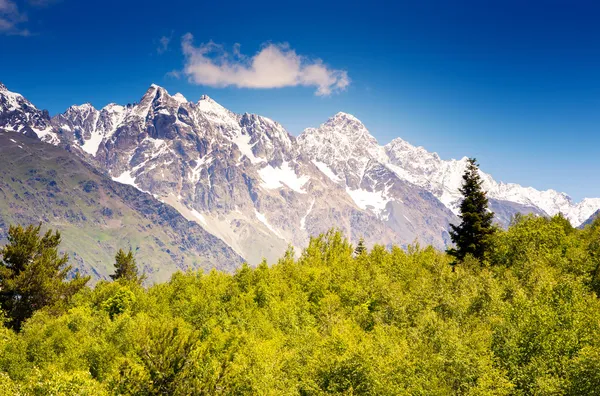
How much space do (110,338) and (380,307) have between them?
140ft

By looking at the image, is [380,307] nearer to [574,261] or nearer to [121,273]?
[574,261]

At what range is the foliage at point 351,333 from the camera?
127 ft

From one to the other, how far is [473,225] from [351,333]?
4164 centimetres

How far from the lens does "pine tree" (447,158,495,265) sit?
81.3m

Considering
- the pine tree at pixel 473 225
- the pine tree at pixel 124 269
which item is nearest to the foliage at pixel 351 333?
the pine tree at pixel 473 225

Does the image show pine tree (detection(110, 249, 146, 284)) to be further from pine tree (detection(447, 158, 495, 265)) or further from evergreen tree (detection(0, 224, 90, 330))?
pine tree (detection(447, 158, 495, 265))

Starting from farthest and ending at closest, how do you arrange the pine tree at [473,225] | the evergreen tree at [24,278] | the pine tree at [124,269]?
the pine tree at [124,269] → the evergreen tree at [24,278] → the pine tree at [473,225]

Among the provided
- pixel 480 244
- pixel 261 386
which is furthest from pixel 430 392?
pixel 480 244

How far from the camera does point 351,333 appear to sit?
51844 millimetres

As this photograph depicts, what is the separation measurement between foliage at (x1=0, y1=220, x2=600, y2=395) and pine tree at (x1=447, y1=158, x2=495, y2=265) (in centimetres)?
232

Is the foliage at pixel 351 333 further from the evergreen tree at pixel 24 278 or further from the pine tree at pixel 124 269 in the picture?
the pine tree at pixel 124 269

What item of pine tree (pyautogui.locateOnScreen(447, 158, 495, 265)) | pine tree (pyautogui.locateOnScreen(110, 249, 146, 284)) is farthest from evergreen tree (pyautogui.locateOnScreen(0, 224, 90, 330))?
pine tree (pyautogui.locateOnScreen(447, 158, 495, 265))

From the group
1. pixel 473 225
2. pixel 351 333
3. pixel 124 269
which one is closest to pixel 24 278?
pixel 124 269

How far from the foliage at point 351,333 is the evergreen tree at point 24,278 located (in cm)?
498
